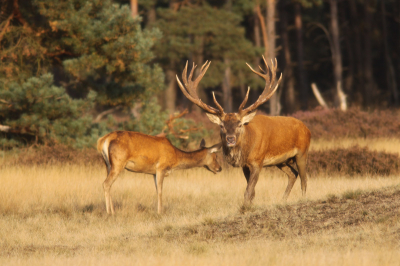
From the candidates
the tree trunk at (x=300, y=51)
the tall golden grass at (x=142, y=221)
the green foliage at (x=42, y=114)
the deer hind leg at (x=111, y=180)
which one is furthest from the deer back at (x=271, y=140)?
the tree trunk at (x=300, y=51)

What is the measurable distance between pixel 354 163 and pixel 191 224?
5989 millimetres

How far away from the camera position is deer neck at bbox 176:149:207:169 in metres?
9.94

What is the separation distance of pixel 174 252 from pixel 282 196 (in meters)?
4.14

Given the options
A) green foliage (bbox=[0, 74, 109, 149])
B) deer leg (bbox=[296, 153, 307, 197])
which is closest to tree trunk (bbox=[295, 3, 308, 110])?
green foliage (bbox=[0, 74, 109, 149])

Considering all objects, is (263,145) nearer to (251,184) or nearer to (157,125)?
(251,184)

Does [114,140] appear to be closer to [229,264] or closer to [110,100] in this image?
[229,264]

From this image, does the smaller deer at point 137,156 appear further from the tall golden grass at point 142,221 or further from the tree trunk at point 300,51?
the tree trunk at point 300,51

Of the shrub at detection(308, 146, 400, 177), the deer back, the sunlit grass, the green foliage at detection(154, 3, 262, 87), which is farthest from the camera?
the green foliage at detection(154, 3, 262, 87)

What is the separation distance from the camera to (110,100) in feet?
51.0

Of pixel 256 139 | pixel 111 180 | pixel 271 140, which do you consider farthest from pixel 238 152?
pixel 111 180

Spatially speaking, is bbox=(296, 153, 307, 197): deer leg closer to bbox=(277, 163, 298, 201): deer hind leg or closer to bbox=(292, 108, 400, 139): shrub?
bbox=(277, 163, 298, 201): deer hind leg

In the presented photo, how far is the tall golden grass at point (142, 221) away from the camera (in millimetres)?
5957

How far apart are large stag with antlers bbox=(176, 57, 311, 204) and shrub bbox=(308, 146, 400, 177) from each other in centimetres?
249

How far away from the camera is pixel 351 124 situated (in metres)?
18.3
